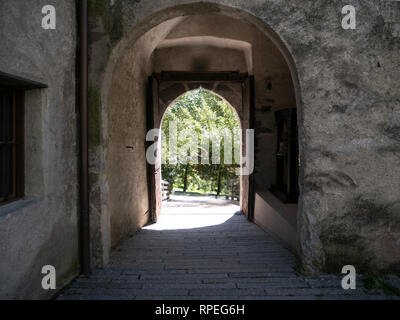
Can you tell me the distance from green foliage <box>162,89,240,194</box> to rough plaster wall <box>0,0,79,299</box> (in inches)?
515

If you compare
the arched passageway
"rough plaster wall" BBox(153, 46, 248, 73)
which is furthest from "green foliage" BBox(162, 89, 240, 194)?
the arched passageway

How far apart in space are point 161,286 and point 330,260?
1640 mm

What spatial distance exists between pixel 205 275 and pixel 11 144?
2.08 metres

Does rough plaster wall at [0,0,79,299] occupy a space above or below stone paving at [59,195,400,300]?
above

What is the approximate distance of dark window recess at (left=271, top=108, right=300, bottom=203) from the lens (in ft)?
16.0

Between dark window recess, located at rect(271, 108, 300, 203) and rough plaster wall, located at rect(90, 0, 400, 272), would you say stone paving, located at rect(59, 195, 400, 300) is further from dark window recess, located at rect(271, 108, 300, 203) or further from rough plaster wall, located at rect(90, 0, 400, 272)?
dark window recess, located at rect(271, 108, 300, 203)

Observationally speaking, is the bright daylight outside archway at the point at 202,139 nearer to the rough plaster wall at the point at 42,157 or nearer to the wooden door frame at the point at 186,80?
the wooden door frame at the point at 186,80

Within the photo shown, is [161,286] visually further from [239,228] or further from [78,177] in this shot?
[239,228]

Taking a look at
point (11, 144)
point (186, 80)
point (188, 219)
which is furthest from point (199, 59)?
point (11, 144)

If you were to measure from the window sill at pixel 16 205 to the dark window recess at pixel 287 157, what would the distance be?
372cm

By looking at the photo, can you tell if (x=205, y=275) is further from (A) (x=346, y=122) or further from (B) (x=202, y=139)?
(B) (x=202, y=139)

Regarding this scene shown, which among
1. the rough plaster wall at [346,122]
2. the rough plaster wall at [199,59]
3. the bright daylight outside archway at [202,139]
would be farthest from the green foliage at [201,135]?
the rough plaster wall at [346,122]

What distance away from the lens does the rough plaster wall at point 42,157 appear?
1979 mm

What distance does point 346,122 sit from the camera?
2928 millimetres
